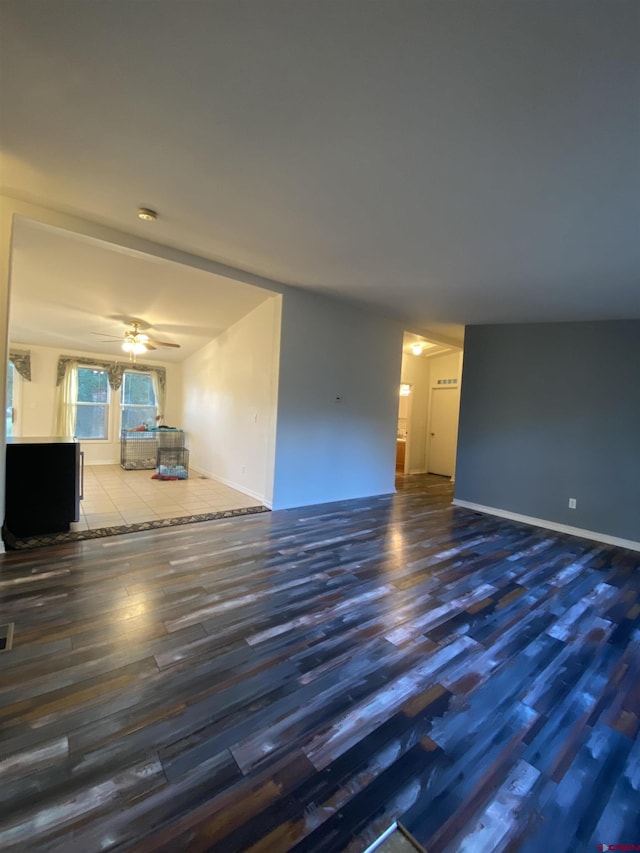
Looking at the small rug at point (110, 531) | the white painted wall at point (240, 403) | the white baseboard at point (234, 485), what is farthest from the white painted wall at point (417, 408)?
the small rug at point (110, 531)

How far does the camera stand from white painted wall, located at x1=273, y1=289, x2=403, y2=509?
182 inches

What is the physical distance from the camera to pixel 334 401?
5105 millimetres

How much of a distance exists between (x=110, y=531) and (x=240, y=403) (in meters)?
2.65

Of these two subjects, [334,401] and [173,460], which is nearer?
[334,401]

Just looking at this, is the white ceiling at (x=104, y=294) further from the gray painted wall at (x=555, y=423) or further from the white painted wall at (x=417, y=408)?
the white painted wall at (x=417, y=408)

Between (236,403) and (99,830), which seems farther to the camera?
(236,403)

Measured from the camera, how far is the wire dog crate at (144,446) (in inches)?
298

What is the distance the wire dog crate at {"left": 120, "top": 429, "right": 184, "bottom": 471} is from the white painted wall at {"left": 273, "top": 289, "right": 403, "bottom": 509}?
→ 13.4ft

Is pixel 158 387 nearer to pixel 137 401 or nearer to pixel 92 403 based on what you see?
pixel 137 401

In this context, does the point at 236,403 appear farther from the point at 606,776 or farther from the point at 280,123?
the point at 606,776

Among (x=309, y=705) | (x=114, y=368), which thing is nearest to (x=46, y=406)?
(x=114, y=368)

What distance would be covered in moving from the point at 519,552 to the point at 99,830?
381cm

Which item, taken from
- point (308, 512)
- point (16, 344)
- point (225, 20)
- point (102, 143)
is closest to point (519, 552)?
point (308, 512)

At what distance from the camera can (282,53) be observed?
143cm
